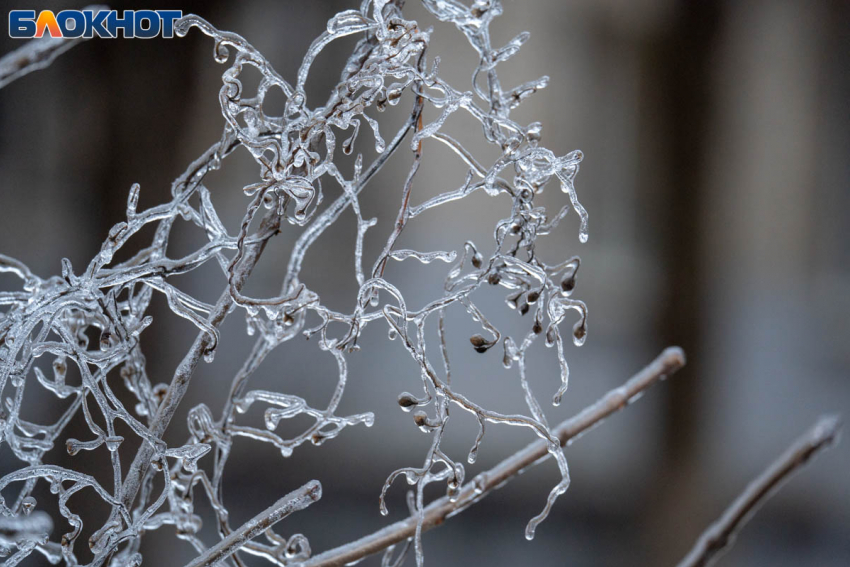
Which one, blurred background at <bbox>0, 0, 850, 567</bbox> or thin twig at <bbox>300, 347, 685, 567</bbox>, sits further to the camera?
blurred background at <bbox>0, 0, 850, 567</bbox>

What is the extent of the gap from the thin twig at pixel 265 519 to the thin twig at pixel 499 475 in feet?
0.08

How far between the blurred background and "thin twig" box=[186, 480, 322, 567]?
83cm

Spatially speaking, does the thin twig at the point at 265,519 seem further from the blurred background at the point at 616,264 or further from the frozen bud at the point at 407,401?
the blurred background at the point at 616,264

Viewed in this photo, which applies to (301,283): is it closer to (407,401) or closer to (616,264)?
(407,401)

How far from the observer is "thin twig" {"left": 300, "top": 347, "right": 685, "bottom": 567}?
16cm

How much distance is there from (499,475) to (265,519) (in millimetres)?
56

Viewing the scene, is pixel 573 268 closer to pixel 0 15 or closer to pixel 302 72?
pixel 302 72

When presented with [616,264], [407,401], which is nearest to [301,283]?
[407,401]

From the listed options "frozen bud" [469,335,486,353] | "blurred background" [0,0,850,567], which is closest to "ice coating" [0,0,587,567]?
"frozen bud" [469,335,486,353]

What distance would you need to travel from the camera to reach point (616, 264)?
4.38 feet

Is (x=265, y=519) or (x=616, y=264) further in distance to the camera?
(x=616, y=264)

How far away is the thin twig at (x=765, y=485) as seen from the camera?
0.55 ft

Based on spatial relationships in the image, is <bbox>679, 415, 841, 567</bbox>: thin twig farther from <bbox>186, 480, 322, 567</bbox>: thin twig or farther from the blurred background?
the blurred background

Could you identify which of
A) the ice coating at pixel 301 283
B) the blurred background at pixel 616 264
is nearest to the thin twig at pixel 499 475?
the ice coating at pixel 301 283
